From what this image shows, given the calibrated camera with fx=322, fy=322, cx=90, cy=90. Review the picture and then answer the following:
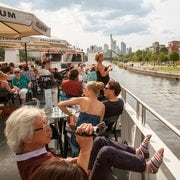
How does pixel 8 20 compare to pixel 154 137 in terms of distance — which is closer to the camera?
pixel 154 137

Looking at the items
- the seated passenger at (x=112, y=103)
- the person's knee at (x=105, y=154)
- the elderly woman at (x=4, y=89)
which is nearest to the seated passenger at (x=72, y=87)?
the elderly woman at (x=4, y=89)

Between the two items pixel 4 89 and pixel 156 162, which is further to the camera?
pixel 4 89

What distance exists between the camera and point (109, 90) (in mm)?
5070

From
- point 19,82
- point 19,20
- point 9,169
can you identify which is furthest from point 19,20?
point 19,82

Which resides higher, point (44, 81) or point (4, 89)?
point (4, 89)

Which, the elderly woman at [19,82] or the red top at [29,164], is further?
the elderly woman at [19,82]

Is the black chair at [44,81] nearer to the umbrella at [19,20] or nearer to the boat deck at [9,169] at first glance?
the umbrella at [19,20]

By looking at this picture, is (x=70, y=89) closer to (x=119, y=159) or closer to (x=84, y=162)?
(x=119, y=159)

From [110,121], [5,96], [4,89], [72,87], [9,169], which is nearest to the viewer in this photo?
[9,169]

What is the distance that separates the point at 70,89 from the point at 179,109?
2930 cm

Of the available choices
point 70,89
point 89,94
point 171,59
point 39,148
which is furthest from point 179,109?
point 171,59

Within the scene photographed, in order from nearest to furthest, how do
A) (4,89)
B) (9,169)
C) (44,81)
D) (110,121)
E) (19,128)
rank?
(19,128), (9,169), (110,121), (4,89), (44,81)

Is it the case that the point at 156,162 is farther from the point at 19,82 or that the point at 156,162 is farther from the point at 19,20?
the point at 19,82

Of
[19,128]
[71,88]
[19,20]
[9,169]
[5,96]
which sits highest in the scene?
[19,20]
